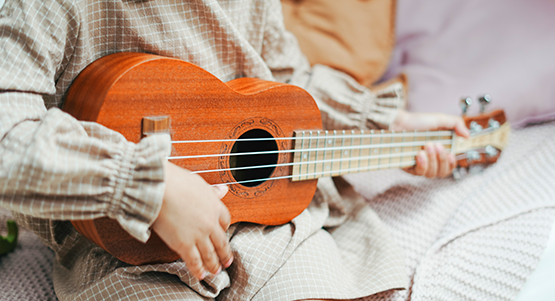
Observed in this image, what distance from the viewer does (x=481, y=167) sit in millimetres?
938

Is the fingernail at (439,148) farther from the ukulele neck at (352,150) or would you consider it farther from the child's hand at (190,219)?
the child's hand at (190,219)

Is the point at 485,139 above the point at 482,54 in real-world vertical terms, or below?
below

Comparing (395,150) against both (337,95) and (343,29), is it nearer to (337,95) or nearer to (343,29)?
(337,95)

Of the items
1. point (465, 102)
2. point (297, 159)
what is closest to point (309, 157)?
point (297, 159)

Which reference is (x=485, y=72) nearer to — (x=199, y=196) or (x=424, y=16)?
(x=424, y=16)

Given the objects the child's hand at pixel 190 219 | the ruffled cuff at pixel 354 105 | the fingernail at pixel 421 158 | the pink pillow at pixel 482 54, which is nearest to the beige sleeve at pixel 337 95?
the ruffled cuff at pixel 354 105

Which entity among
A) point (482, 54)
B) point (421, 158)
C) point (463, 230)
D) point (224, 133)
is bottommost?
point (463, 230)

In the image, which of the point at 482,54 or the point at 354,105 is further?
the point at 482,54

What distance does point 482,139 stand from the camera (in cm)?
92

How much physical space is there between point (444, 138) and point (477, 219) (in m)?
0.21

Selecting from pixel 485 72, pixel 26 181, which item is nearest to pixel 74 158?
pixel 26 181

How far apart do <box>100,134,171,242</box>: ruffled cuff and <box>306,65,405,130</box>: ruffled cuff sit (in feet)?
1.67

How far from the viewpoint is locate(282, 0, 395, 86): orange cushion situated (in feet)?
3.54

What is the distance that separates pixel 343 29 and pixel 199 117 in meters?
0.71
